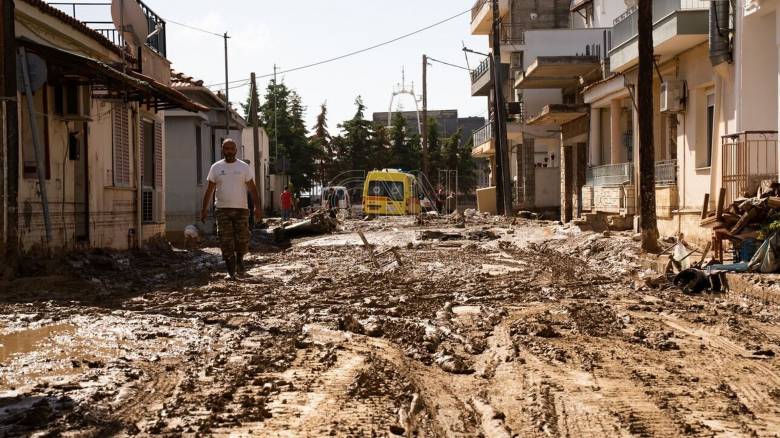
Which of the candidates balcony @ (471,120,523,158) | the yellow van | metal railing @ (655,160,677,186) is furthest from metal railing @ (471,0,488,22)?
metal railing @ (655,160,677,186)

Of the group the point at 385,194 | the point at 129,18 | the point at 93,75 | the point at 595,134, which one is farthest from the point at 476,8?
the point at 93,75

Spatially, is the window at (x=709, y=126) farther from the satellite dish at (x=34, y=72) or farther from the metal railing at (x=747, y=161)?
the satellite dish at (x=34, y=72)

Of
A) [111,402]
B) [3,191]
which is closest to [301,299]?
[3,191]

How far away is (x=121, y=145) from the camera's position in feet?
62.2

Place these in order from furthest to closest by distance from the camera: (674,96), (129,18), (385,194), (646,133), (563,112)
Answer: (385,194)
(563,112)
(674,96)
(129,18)
(646,133)

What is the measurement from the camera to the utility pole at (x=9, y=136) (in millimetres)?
12055

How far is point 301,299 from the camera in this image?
10297mm

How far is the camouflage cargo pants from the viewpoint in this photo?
13.1m

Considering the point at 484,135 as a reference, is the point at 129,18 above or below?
above

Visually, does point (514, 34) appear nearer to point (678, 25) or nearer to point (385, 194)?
point (385, 194)

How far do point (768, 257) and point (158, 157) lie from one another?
583 inches

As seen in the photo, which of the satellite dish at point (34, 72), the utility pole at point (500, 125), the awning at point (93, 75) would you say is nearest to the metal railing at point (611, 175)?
the utility pole at point (500, 125)

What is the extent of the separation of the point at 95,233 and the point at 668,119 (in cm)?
1350

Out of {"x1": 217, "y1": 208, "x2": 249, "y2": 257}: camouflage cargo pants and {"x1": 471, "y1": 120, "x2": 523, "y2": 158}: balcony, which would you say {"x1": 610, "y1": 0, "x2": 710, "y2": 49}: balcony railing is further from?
{"x1": 471, "y1": 120, "x2": 523, "y2": 158}: balcony
